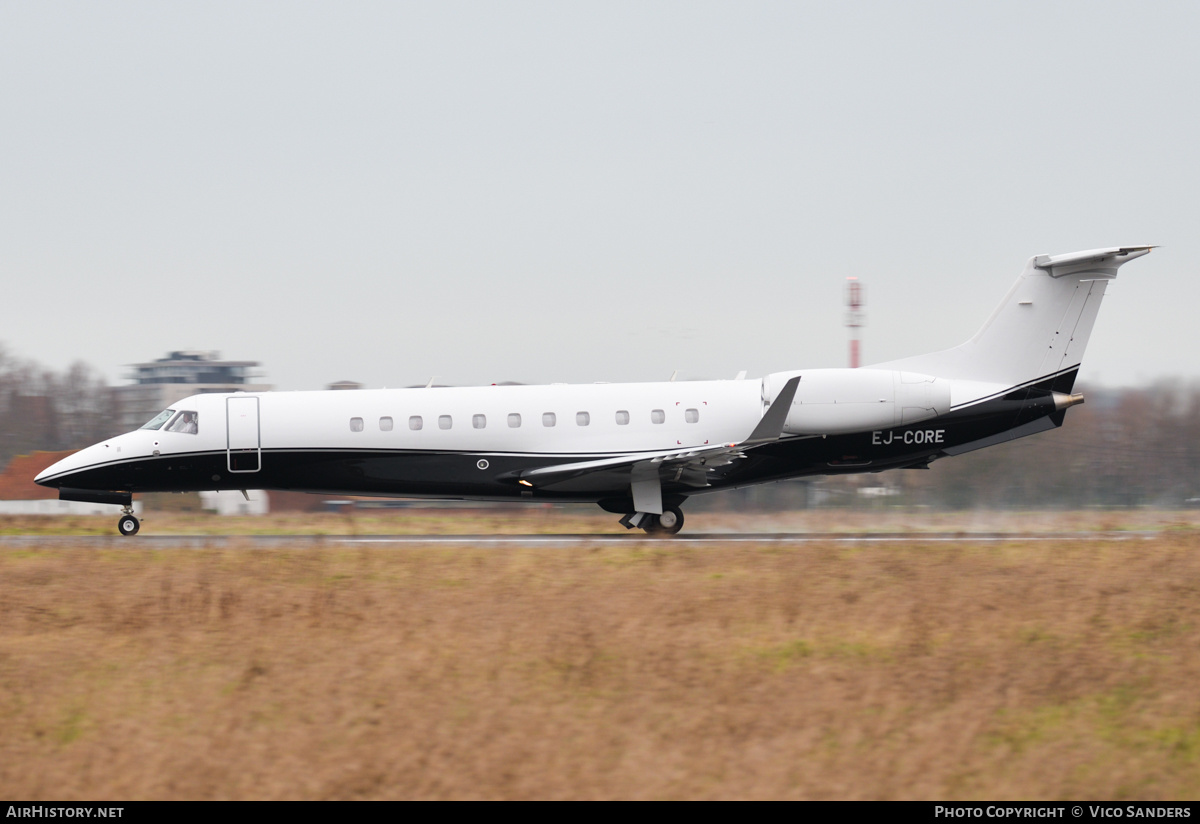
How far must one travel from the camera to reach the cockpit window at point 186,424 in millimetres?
22297

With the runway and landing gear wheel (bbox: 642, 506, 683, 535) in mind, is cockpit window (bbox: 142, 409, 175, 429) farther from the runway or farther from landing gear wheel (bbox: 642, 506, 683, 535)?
landing gear wheel (bbox: 642, 506, 683, 535)

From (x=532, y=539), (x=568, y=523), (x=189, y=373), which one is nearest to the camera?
(x=532, y=539)

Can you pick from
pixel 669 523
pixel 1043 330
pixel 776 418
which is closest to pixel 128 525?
pixel 669 523

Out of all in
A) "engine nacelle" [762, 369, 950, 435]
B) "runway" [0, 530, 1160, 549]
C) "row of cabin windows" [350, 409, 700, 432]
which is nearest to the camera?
"runway" [0, 530, 1160, 549]

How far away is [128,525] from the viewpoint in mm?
22766

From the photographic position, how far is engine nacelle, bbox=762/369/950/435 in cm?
2178

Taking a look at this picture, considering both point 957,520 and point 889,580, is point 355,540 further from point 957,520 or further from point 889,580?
point 957,520

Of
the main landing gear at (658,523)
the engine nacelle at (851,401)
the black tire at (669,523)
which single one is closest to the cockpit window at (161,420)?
the main landing gear at (658,523)

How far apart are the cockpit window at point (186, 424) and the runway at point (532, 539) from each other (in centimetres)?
209

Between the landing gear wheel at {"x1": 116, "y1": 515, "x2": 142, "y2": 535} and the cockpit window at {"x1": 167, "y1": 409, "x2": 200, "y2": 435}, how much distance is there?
6.75 ft

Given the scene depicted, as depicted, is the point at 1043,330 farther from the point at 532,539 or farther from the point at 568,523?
the point at 568,523

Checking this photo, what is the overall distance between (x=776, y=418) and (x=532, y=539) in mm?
5050

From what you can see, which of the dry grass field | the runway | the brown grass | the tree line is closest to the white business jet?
the runway

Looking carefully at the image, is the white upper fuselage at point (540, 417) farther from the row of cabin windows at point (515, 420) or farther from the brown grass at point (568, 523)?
the brown grass at point (568, 523)
